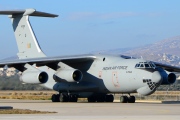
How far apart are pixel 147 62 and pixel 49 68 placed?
8029mm

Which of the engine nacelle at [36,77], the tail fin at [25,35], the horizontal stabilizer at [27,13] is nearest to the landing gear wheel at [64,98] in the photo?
the engine nacelle at [36,77]

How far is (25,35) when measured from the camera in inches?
1585

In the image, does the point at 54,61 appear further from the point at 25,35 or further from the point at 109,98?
the point at 25,35

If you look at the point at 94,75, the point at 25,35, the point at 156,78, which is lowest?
the point at 156,78

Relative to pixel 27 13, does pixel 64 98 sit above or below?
below

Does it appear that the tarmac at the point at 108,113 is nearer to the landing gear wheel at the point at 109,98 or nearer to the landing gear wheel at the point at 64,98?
the landing gear wheel at the point at 64,98

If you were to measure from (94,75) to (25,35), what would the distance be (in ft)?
23.4

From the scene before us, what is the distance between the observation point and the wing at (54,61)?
3569cm

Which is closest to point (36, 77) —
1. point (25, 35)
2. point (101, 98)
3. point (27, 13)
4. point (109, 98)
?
point (101, 98)

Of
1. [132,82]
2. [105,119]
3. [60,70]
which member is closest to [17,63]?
[60,70]

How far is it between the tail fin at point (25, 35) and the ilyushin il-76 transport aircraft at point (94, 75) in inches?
18.5

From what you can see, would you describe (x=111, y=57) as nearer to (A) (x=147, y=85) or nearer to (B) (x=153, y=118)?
(A) (x=147, y=85)

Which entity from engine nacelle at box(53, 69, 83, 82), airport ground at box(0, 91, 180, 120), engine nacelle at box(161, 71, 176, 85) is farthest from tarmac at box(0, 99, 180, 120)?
engine nacelle at box(53, 69, 83, 82)

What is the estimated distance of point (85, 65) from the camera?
3694 cm
